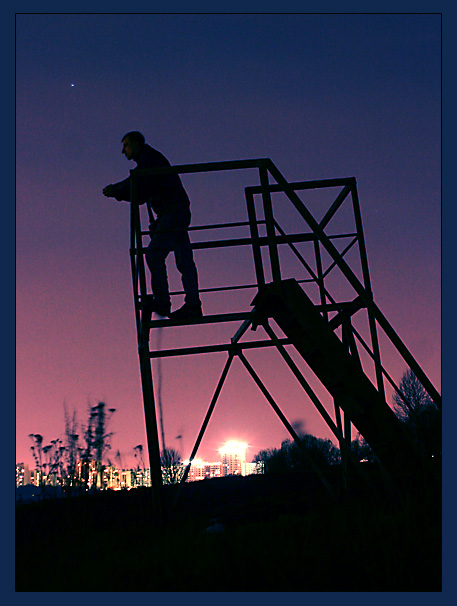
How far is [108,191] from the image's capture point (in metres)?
6.96

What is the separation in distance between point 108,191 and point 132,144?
640 mm

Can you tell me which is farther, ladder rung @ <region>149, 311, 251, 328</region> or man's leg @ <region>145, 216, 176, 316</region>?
man's leg @ <region>145, 216, 176, 316</region>

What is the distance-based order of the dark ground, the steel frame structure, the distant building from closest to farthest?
the dark ground → the steel frame structure → the distant building

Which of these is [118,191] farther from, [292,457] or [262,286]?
[292,457]

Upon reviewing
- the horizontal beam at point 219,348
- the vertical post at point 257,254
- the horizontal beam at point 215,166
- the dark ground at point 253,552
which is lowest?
the dark ground at point 253,552

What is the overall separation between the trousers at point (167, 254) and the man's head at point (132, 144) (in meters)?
0.81

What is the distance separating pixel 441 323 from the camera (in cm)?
504

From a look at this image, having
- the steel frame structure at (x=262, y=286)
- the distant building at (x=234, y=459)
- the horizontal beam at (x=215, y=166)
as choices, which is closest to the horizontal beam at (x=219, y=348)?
the steel frame structure at (x=262, y=286)

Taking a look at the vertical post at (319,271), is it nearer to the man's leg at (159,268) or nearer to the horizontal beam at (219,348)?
the horizontal beam at (219,348)

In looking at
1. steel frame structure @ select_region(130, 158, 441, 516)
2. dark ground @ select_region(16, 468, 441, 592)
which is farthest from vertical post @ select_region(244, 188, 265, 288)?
dark ground @ select_region(16, 468, 441, 592)

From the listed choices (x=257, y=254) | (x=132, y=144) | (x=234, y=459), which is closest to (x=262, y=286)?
(x=257, y=254)

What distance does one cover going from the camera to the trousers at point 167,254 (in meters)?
6.76

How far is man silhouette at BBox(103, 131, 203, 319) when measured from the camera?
676cm

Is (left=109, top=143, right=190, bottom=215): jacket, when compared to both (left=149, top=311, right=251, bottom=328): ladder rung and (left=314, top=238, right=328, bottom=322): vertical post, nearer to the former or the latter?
(left=149, top=311, right=251, bottom=328): ladder rung
